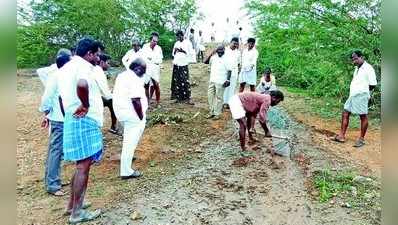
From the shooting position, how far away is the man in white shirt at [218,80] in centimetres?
834

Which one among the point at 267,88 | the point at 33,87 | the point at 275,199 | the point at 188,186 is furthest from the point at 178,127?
the point at 33,87

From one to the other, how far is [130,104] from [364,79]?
Result: 358cm

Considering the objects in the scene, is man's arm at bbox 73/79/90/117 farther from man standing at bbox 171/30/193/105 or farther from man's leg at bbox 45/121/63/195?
man standing at bbox 171/30/193/105

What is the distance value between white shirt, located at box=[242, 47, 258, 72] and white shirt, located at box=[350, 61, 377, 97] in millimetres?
2321

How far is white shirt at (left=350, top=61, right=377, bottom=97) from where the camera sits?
680 centimetres

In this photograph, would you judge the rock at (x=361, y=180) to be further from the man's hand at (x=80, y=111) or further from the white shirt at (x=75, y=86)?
the man's hand at (x=80, y=111)

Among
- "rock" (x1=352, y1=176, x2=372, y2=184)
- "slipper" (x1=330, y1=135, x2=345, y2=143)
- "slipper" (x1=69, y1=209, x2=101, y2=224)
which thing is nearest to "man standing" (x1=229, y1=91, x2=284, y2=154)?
"rock" (x1=352, y1=176, x2=372, y2=184)

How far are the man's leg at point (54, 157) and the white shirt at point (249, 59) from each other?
4.57m

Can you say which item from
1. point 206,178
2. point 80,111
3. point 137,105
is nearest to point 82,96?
point 80,111

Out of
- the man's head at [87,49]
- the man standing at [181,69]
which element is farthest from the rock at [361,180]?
the man standing at [181,69]

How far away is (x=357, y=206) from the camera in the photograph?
515cm

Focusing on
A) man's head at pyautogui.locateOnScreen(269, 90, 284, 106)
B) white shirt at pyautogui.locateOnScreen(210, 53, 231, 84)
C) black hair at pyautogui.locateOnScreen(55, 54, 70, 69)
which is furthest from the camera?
white shirt at pyautogui.locateOnScreen(210, 53, 231, 84)
